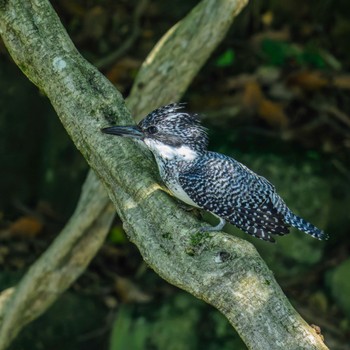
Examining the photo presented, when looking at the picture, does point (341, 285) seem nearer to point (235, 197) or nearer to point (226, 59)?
point (226, 59)

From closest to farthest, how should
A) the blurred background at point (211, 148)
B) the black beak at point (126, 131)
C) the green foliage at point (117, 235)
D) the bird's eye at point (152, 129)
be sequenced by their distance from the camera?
the black beak at point (126, 131) → the bird's eye at point (152, 129) → the blurred background at point (211, 148) → the green foliage at point (117, 235)

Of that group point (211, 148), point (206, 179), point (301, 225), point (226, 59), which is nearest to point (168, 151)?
point (206, 179)

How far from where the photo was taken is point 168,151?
18.1 feet

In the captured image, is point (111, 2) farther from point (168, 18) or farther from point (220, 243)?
point (220, 243)

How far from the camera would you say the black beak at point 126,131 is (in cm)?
492

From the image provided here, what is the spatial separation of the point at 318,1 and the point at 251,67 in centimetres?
90

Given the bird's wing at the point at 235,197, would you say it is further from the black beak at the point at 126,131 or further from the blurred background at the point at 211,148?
the blurred background at the point at 211,148

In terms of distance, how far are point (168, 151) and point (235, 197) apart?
46 centimetres

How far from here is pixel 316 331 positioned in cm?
414

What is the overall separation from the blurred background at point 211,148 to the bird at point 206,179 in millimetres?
2440

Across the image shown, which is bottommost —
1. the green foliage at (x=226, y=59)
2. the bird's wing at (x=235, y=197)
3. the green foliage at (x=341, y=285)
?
the green foliage at (x=341, y=285)

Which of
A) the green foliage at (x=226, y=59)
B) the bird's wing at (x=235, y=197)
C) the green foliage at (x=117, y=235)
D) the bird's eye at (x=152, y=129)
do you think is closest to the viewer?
the bird's wing at (x=235, y=197)

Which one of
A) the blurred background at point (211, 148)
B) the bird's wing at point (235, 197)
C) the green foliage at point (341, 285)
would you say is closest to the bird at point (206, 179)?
the bird's wing at point (235, 197)

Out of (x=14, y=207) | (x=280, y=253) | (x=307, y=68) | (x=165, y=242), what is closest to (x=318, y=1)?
(x=307, y=68)
